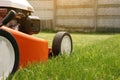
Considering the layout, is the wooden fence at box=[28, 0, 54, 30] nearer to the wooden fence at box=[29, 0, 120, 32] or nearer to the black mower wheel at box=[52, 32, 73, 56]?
the wooden fence at box=[29, 0, 120, 32]

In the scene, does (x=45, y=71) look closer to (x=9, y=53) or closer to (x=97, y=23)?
(x=9, y=53)

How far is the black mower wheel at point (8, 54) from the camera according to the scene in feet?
8.74

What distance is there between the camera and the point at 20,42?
295cm

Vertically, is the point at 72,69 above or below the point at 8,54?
below

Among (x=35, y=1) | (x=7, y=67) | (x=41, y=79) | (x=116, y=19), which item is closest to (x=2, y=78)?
(x=7, y=67)

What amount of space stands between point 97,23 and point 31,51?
1055 cm

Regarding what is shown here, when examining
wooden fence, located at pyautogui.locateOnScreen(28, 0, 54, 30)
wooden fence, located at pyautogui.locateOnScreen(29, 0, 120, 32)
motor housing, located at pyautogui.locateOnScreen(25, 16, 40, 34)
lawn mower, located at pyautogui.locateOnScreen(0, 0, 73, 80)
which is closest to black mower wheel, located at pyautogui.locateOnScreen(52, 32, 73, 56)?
lawn mower, located at pyautogui.locateOnScreen(0, 0, 73, 80)

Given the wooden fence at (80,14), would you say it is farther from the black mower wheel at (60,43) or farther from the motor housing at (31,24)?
the motor housing at (31,24)

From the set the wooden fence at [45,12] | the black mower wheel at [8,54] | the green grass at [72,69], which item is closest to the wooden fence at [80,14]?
the wooden fence at [45,12]

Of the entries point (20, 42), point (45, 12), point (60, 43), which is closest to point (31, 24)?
point (60, 43)

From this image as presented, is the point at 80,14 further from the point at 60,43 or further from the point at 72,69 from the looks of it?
the point at 72,69

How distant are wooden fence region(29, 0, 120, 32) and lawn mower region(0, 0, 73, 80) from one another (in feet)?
30.9

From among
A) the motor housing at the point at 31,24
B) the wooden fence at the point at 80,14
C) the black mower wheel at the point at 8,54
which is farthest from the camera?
the wooden fence at the point at 80,14

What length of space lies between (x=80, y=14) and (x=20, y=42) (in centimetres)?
1096
